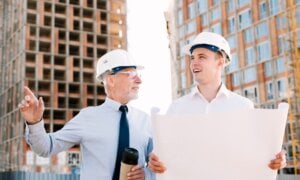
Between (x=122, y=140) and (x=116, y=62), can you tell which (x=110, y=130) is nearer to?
(x=122, y=140)

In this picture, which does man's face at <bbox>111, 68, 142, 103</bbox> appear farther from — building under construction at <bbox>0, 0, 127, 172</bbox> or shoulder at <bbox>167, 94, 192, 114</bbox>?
building under construction at <bbox>0, 0, 127, 172</bbox>

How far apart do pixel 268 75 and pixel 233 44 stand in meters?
5.86

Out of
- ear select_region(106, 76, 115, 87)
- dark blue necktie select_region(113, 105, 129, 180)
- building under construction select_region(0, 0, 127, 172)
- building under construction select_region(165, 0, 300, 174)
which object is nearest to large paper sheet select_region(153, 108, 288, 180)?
dark blue necktie select_region(113, 105, 129, 180)

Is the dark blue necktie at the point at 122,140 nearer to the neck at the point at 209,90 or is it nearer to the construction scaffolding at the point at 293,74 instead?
the neck at the point at 209,90

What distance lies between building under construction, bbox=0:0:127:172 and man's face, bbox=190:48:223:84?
50.8 metres

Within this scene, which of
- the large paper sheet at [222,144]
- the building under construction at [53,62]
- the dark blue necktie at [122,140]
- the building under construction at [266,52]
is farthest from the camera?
the building under construction at [53,62]

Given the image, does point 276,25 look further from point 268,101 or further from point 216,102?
point 216,102

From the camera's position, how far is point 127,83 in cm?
344

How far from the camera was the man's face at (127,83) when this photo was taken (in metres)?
3.44

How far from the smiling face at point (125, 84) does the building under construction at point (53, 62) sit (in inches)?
1979

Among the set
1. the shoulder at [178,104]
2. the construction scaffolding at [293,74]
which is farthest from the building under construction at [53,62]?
the shoulder at [178,104]

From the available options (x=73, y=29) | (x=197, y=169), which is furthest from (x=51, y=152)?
(x=73, y=29)

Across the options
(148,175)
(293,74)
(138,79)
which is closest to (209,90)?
(138,79)

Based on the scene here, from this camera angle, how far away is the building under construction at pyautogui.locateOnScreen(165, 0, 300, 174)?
3816cm
